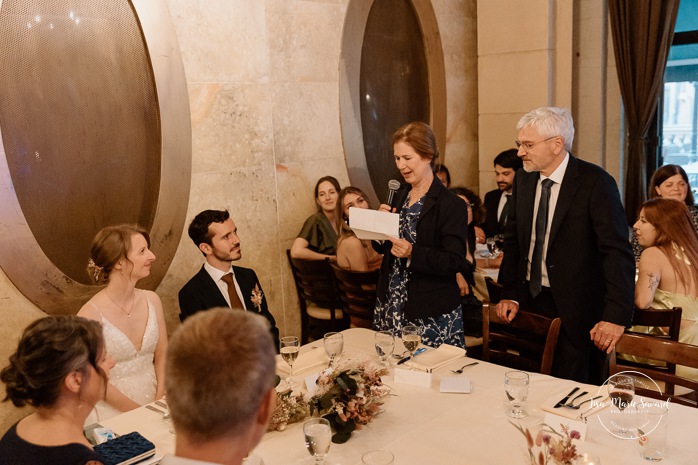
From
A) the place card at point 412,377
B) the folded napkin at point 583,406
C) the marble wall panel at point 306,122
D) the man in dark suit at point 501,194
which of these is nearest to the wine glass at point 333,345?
the place card at point 412,377

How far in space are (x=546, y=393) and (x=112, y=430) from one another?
157cm

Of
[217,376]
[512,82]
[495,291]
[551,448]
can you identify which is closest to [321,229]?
[495,291]

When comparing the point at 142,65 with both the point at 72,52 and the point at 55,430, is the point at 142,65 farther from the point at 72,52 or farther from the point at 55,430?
A: the point at 55,430

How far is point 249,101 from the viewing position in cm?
482

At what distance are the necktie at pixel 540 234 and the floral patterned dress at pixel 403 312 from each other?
0.42 m

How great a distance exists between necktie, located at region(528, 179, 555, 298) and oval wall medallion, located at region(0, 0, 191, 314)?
2.27 metres

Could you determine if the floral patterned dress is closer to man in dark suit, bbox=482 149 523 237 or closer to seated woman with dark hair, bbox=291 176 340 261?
seated woman with dark hair, bbox=291 176 340 261

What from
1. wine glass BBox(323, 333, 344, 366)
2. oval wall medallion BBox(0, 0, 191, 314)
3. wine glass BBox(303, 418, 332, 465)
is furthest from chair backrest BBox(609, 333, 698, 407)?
oval wall medallion BBox(0, 0, 191, 314)

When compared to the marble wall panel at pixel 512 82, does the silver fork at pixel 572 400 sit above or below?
below

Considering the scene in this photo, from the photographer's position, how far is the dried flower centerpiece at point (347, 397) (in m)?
2.19

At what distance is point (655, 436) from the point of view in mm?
2027

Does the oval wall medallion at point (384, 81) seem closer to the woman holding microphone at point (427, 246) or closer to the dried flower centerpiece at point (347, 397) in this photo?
the woman holding microphone at point (427, 246)

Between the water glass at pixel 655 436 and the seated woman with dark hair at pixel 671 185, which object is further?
the seated woman with dark hair at pixel 671 185

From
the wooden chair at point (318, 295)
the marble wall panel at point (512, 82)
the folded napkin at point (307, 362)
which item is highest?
the marble wall panel at point (512, 82)
